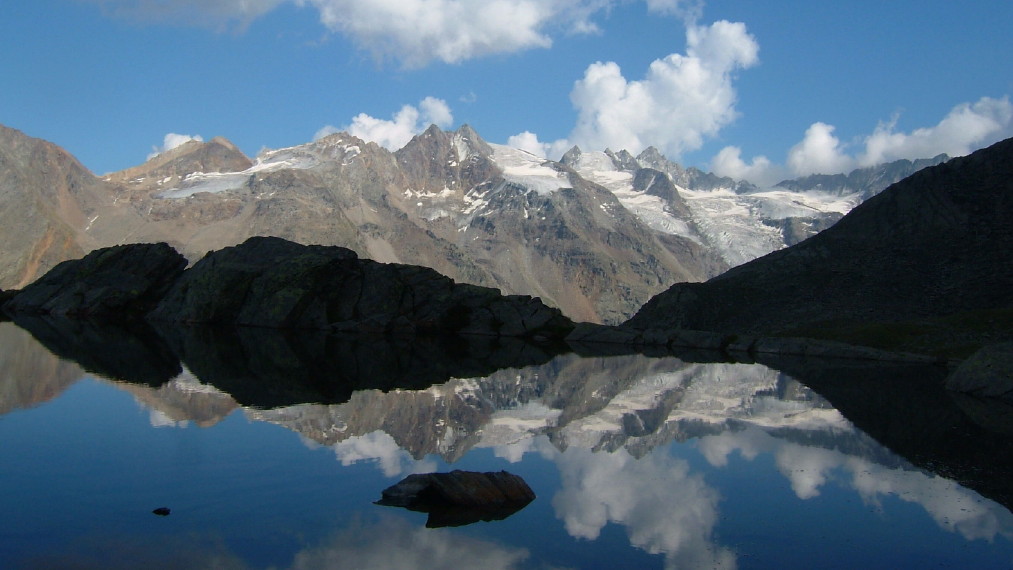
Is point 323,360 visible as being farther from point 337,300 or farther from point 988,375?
point 988,375

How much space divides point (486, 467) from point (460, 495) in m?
4.06

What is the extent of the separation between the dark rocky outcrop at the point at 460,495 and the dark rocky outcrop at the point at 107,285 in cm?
8100

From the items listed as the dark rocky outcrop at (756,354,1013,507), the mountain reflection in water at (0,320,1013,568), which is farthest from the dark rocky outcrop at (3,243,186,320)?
the dark rocky outcrop at (756,354,1013,507)

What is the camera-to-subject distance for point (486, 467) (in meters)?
24.7

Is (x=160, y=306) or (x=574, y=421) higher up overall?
(x=160, y=306)

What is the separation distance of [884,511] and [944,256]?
99116mm

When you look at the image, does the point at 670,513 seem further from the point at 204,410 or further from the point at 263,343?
the point at 263,343

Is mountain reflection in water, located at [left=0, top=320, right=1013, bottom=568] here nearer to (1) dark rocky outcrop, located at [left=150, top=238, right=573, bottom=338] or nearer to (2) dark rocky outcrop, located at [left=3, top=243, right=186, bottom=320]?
(1) dark rocky outcrop, located at [left=150, top=238, right=573, bottom=338]

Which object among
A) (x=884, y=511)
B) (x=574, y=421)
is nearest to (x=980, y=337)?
(x=574, y=421)

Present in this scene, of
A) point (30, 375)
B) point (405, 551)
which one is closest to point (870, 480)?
point (405, 551)

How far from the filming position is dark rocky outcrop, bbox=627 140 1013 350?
325 ft

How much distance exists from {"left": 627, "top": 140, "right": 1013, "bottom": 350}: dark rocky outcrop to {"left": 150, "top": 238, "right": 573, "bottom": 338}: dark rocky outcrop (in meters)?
18.7

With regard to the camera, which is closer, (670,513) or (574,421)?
(670,513)

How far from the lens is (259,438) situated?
91.1ft
